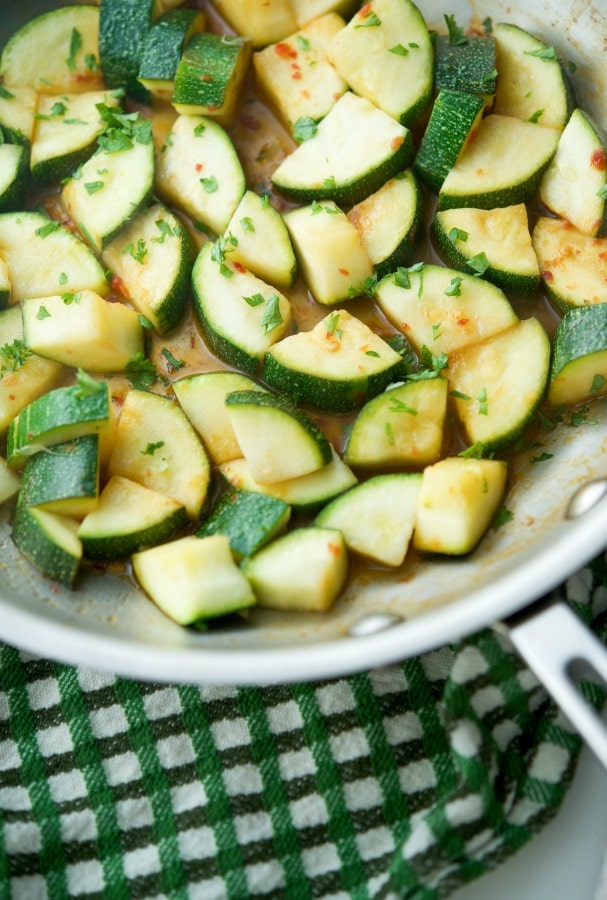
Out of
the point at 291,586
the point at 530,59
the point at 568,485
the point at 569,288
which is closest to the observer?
the point at 291,586

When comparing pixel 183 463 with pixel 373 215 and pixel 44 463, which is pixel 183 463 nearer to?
pixel 44 463

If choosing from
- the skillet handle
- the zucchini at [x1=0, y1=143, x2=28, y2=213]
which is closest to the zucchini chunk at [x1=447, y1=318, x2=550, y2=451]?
the skillet handle

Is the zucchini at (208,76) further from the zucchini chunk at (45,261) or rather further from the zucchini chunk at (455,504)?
the zucchini chunk at (455,504)

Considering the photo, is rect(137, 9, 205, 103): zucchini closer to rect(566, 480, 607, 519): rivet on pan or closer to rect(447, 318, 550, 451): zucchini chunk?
rect(447, 318, 550, 451): zucchini chunk

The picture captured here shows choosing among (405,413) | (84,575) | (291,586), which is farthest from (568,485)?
(84,575)

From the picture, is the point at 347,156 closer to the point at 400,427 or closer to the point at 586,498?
the point at 400,427

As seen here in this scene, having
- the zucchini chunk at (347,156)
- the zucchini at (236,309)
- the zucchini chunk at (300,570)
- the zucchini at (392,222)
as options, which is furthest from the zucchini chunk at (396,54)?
the zucchini chunk at (300,570)
